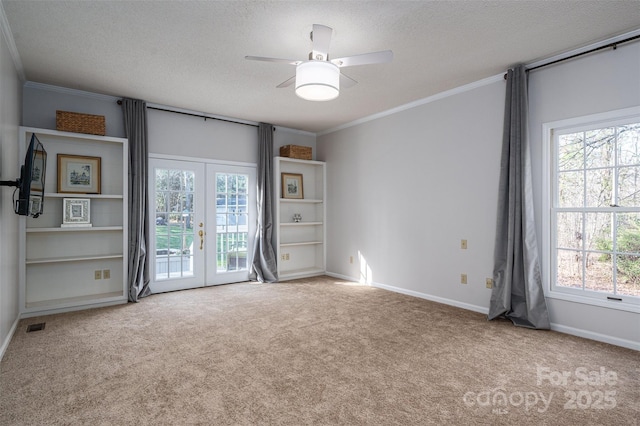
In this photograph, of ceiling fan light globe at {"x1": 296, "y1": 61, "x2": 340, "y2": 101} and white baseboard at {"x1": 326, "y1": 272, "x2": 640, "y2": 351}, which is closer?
ceiling fan light globe at {"x1": 296, "y1": 61, "x2": 340, "y2": 101}

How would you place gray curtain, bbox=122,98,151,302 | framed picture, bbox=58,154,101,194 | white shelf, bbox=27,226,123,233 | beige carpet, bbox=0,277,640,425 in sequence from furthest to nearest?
gray curtain, bbox=122,98,151,302 → framed picture, bbox=58,154,101,194 → white shelf, bbox=27,226,123,233 → beige carpet, bbox=0,277,640,425

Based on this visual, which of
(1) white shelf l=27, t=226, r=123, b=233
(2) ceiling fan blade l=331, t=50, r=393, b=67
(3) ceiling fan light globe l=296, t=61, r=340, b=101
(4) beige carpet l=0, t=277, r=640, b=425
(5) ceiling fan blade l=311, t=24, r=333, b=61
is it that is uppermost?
(5) ceiling fan blade l=311, t=24, r=333, b=61

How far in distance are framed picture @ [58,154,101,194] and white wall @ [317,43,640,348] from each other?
366 cm

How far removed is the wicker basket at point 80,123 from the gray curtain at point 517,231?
187 inches

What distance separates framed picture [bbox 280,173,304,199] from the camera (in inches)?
239

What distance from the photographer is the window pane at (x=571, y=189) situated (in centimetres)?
330

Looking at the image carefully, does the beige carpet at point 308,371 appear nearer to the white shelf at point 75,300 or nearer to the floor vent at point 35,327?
the floor vent at point 35,327

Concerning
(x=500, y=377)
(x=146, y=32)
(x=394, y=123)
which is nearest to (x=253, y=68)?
(x=146, y=32)

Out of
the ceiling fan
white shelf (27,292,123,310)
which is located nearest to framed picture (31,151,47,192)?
white shelf (27,292,123,310)

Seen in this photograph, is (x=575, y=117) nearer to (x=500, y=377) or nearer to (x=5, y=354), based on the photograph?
(x=500, y=377)

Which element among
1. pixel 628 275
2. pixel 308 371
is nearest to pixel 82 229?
pixel 308 371

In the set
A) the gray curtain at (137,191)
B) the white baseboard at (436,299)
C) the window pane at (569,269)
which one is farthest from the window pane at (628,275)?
the gray curtain at (137,191)

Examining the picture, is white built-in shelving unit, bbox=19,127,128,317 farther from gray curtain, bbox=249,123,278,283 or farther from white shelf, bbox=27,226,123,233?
gray curtain, bbox=249,123,278,283

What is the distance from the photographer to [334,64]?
2.65 m
